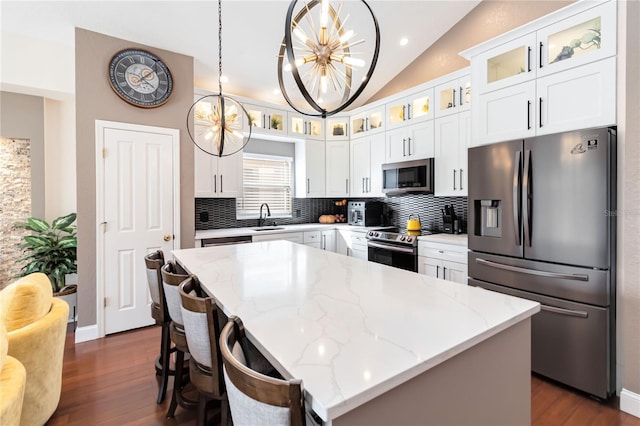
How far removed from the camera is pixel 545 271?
7.43 ft

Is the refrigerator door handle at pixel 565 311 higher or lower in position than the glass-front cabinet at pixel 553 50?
lower

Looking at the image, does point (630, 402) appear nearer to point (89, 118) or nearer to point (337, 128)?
point (337, 128)

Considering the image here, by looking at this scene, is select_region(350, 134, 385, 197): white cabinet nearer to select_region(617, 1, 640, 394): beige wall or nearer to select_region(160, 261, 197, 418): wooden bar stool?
select_region(617, 1, 640, 394): beige wall

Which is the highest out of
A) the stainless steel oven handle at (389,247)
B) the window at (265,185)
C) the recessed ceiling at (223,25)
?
the recessed ceiling at (223,25)

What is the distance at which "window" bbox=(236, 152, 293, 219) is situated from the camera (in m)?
4.68

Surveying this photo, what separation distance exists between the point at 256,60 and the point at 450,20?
256 cm

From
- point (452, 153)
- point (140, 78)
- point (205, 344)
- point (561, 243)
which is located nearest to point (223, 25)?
point (140, 78)

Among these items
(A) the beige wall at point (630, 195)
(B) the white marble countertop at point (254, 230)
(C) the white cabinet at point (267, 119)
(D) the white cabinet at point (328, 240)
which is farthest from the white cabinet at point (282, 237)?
(A) the beige wall at point (630, 195)

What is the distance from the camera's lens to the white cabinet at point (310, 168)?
486 cm

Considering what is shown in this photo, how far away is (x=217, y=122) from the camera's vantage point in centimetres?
262

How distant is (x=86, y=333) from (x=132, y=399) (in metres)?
1.43

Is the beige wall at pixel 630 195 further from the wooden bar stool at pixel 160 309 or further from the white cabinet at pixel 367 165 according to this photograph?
the wooden bar stool at pixel 160 309

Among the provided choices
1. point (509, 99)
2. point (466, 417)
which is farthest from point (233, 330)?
point (509, 99)

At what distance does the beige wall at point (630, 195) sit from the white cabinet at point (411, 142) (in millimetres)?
1920
